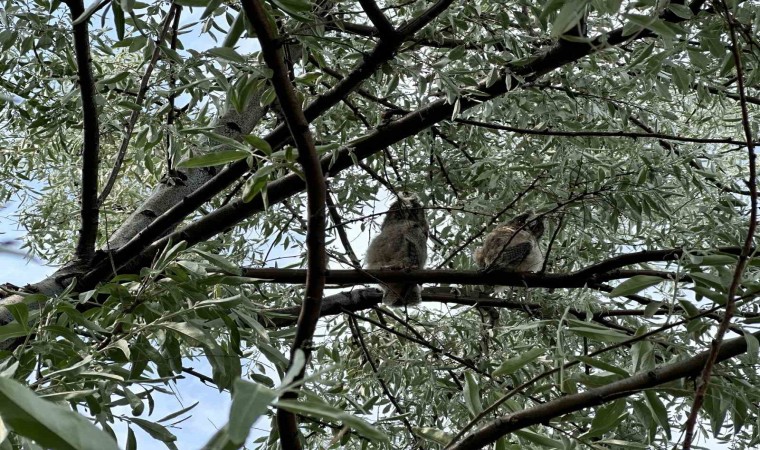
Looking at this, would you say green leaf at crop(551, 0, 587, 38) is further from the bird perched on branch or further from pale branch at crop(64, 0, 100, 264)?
the bird perched on branch

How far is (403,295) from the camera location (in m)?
3.45

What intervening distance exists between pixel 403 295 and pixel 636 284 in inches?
77.8

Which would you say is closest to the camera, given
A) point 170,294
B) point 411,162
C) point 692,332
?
point 692,332

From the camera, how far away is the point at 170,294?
1.74 metres

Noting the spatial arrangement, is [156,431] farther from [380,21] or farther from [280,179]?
[280,179]

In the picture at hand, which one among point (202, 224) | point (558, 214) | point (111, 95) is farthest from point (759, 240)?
point (111, 95)

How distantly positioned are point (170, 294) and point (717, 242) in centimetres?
214

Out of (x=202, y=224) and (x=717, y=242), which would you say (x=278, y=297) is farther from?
(x=717, y=242)

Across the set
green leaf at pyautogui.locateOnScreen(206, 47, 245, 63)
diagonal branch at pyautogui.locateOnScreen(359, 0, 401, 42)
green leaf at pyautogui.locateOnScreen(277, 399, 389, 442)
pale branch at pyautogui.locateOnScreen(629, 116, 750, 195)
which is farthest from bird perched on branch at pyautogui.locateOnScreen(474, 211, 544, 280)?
green leaf at pyautogui.locateOnScreen(277, 399, 389, 442)

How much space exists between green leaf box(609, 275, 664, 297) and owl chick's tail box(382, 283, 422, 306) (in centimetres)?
184

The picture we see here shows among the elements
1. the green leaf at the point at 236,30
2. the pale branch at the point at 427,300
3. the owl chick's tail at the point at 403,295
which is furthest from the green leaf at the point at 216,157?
the owl chick's tail at the point at 403,295

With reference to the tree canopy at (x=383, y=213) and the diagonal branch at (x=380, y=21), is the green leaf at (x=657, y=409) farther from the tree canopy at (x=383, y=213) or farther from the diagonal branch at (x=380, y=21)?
the diagonal branch at (x=380, y=21)

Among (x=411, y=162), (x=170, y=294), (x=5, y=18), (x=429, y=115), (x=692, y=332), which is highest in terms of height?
(x=411, y=162)

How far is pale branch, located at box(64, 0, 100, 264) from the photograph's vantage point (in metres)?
2.26
